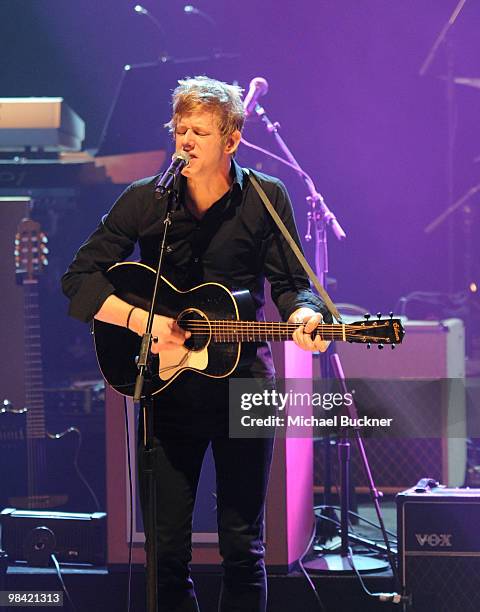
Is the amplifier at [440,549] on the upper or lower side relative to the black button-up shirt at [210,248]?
lower

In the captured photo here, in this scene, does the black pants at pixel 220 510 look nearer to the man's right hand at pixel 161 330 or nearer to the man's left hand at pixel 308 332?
the man's right hand at pixel 161 330

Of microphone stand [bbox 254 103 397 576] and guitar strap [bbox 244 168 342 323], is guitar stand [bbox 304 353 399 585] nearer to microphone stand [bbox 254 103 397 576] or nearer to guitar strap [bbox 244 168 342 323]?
microphone stand [bbox 254 103 397 576]

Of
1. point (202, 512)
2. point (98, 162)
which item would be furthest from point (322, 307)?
point (98, 162)

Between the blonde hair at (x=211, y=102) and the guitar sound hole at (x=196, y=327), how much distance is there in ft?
1.83

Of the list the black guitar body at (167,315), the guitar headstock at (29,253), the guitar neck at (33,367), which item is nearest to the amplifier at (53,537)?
the guitar neck at (33,367)

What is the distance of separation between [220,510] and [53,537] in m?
1.62

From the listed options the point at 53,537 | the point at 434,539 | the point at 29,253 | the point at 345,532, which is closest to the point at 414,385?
the point at 345,532

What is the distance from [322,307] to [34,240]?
240cm

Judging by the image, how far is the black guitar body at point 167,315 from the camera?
321 cm

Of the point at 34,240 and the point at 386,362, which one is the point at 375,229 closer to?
the point at 386,362

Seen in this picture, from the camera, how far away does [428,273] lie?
7434mm

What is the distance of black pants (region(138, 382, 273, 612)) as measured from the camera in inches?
125

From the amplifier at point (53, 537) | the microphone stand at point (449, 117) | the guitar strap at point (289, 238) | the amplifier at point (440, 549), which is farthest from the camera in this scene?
the microphone stand at point (449, 117)

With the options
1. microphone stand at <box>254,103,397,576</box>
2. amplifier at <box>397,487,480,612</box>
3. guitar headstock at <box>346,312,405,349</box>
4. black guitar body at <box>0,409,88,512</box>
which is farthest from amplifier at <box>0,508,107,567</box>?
guitar headstock at <box>346,312,405,349</box>
